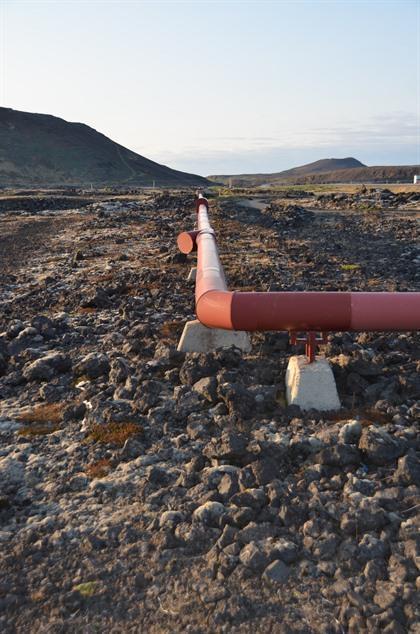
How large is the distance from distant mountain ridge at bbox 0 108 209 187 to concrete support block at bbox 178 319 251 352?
11269 cm

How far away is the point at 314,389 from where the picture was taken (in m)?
5.23

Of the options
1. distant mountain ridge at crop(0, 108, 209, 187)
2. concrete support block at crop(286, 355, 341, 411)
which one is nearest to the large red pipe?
concrete support block at crop(286, 355, 341, 411)

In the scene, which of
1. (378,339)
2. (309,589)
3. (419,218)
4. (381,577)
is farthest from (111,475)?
(419,218)

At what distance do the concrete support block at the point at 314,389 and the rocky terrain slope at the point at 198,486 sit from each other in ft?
0.41

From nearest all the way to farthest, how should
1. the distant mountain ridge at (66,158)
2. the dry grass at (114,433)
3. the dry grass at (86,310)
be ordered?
the dry grass at (114,433)
the dry grass at (86,310)
the distant mountain ridge at (66,158)

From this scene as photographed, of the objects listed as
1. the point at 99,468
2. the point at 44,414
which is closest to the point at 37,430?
the point at 44,414

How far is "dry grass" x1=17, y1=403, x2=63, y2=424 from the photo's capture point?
17.9ft

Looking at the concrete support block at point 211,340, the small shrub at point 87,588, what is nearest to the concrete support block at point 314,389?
the concrete support block at point 211,340

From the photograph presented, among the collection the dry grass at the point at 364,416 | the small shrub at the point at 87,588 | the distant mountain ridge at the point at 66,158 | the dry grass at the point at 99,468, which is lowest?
the small shrub at the point at 87,588

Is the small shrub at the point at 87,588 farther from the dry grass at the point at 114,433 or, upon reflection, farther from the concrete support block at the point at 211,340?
the concrete support block at the point at 211,340

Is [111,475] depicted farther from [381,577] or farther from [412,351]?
[412,351]

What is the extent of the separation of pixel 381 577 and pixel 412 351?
3948 mm

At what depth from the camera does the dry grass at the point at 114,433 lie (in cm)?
489

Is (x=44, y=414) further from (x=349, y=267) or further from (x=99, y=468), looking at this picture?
(x=349, y=267)
